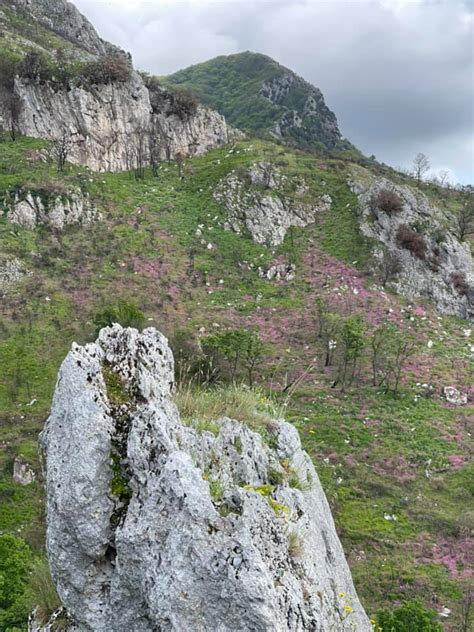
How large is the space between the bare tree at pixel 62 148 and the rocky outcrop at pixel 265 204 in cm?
1632

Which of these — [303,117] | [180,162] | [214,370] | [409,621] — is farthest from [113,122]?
[303,117]

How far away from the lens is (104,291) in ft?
121

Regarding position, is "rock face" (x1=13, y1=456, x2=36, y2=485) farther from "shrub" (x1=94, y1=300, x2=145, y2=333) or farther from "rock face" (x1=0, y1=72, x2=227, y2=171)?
"rock face" (x1=0, y1=72, x2=227, y2=171)

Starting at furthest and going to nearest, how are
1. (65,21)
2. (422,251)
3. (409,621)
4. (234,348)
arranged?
(65,21)
(422,251)
(234,348)
(409,621)

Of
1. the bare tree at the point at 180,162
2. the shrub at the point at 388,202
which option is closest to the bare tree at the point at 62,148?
the bare tree at the point at 180,162

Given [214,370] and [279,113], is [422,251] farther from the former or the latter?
[279,113]

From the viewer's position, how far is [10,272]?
36.1 m

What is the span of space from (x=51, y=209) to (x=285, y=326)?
77.0 ft

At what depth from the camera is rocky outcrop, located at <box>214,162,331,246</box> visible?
1922 inches

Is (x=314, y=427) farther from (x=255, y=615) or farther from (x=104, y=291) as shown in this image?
(x=255, y=615)

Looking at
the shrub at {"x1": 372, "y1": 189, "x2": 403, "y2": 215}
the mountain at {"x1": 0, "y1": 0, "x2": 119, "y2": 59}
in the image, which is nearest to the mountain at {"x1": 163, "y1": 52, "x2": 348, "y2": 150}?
the mountain at {"x1": 0, "y1": 0, "x2": 119, "y2": 59}

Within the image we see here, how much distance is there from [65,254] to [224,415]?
3715 centimetres

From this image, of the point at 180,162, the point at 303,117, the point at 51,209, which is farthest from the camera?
the point at 303,117

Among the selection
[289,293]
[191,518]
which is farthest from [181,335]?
[191,518]
